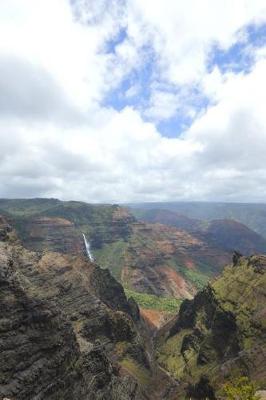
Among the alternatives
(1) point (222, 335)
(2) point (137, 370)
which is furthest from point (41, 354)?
(1) point (222, 335)

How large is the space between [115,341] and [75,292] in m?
16.3

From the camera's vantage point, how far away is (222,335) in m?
130

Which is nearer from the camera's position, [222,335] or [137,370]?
[137,370]

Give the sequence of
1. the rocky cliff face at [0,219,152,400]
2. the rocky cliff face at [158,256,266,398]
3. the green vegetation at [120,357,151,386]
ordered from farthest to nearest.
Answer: the green vegetation at [120,357,151,386] < the rocky cliff face at [158,256,266,398] < the rocky cliff face at [0,219,152,400]

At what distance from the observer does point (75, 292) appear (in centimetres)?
12319

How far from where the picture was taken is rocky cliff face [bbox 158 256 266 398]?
90562mm

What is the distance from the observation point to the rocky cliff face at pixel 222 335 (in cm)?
9056

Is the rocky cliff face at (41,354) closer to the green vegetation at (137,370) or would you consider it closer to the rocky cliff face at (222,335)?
the rocky cliff face at (222,335)

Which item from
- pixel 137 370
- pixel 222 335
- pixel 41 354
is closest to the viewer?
pixel 41 354

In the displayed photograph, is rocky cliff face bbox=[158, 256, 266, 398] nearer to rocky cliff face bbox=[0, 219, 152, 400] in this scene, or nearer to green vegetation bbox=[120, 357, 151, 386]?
green vegetation bbox=[120, 357, 151, 386]

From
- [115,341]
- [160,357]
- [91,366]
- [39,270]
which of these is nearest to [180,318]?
[160,357]

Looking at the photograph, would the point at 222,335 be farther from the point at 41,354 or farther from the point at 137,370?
the point at 41,354

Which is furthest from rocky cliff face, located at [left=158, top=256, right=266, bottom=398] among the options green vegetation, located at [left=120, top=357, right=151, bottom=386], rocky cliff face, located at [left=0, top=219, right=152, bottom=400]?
rocky cliff face, located at [left=0, top=219, right=152, bottom=400]

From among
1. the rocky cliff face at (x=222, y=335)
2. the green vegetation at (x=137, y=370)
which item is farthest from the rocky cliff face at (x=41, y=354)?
the green vegetation at (x=137, y=370)
